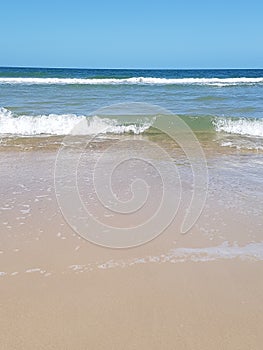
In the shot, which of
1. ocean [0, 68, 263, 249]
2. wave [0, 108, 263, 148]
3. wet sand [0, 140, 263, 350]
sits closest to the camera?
wet sand [0, 140, 263, 350]

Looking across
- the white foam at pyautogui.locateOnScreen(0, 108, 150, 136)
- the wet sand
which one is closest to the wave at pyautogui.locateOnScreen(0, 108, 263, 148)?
the white foam at pyautogui.locateOnScreen(0, 108, 150, 136)

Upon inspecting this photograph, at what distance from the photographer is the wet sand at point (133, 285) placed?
2.11 metres

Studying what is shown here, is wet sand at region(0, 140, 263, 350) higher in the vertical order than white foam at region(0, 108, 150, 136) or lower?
lower

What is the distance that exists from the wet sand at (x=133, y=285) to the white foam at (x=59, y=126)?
6.15m

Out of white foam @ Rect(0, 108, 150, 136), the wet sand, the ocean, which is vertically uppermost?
white foam @ Rect(0, 108, 150, 136)

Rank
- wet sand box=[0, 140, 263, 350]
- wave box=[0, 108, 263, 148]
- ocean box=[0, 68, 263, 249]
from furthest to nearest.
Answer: wave box=[0, 108, 263, 148] < ocean box=[0, 68, 263, 249] < wet sand box=[0, 140, 263, 350]

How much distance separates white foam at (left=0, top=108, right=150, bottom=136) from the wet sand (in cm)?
615

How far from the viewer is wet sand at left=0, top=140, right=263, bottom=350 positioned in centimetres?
211

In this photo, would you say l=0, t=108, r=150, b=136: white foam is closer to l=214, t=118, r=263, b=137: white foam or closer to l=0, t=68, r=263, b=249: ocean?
l=0, t=68, r=263, b=249: ocean

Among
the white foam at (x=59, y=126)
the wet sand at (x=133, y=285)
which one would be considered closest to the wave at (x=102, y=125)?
the white foam at (x=59, y=126)

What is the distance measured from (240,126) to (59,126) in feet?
15.6

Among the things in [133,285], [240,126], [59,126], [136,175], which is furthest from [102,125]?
[133,285]

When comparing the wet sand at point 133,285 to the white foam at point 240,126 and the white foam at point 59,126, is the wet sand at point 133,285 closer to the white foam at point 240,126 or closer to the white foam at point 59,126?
the white foam at point 59,126

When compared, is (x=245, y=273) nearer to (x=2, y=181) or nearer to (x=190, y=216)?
(x=190, y=216)
